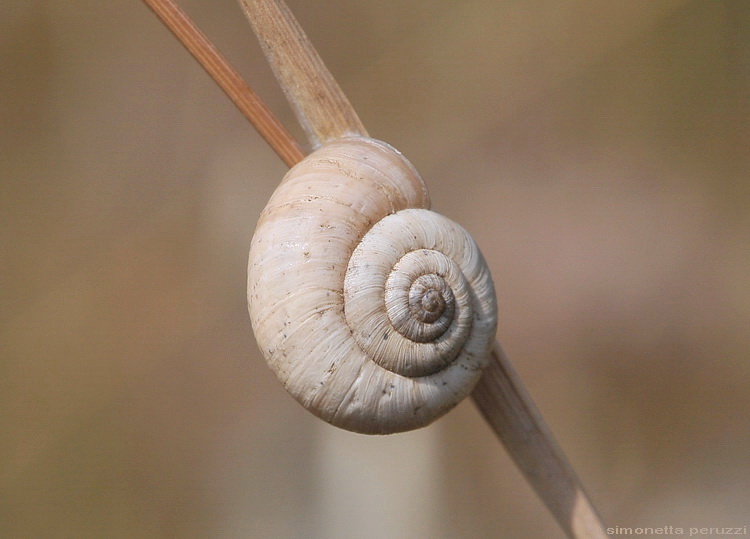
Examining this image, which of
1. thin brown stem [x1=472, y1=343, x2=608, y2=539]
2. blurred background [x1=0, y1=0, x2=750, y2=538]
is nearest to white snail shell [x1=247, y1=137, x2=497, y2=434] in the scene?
thin brown stem [x1=472, y1=343, x2=608, y2=539]

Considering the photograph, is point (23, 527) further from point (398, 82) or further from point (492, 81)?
point (492, 81)

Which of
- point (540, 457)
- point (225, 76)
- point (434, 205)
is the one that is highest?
point (434, 205)

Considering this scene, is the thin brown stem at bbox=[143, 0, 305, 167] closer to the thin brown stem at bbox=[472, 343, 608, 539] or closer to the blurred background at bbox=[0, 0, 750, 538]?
the thin brown stem at bbox=[472, 343, 608, 539]

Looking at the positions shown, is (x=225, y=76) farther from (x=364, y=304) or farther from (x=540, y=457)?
(x=540, y=457)

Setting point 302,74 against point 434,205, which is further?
point 434,205

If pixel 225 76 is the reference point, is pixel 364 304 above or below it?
below

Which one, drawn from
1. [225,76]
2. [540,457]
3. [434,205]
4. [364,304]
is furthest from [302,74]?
[434,205]

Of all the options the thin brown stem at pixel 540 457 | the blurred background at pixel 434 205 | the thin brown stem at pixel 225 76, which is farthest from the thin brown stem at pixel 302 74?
the blurred background at pixel 434 205
